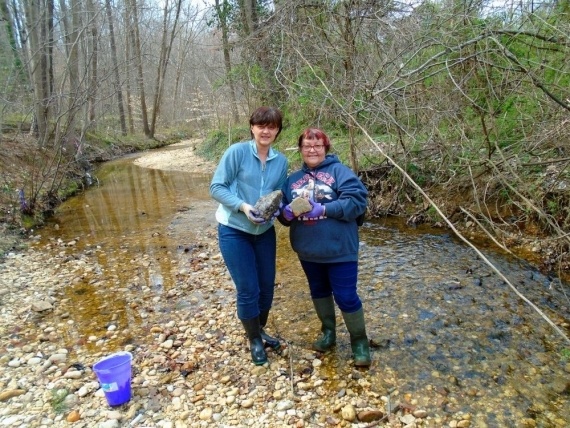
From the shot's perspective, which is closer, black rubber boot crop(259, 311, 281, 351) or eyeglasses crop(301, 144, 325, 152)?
eyeglasses crop(301, 144, 325, 152)

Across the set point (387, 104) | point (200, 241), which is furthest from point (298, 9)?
point (200, 241)

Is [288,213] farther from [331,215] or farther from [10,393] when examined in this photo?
[10,393]

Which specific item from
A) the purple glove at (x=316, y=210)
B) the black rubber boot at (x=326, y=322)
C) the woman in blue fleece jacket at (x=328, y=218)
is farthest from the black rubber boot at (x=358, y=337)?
the purple glove at (x=316, y=210)

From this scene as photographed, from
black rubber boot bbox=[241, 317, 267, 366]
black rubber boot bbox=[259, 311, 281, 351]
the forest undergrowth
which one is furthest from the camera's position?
the forest undergrowth

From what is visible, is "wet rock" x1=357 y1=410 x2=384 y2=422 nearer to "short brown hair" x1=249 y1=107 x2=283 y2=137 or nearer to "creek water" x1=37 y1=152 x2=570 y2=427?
"creek water" x1=37 y1=152 x2=570 y2=427

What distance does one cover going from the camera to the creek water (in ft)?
9.46

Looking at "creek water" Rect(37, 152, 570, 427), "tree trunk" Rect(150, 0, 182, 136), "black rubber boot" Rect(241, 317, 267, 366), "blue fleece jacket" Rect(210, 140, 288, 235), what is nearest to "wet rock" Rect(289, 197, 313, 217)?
"blue fleece jacket" Rect(210, 140, 288, 235)

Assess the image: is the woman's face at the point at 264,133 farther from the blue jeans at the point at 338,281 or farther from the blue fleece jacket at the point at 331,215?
the blue jeans at the point at 338,281

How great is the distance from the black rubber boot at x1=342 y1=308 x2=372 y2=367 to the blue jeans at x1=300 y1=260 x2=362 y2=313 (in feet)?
0.20

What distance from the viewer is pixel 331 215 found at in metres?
2.80

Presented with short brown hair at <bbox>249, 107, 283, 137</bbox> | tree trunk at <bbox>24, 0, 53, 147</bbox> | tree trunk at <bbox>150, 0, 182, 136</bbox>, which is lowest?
short brown hair at <bbox>249, 107, 283, 137</bbox>

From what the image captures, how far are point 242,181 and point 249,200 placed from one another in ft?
0.47

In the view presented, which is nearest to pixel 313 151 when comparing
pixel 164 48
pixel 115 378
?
pixel 115 378

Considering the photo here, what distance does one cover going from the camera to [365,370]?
3.14 m
